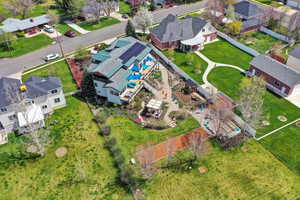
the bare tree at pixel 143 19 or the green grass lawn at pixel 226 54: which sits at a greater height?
the bare tree at pixel 143 19

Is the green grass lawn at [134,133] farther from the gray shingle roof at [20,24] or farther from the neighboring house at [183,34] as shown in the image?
the gray shingle roof at [20,24]

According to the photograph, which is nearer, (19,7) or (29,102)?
(29,102)

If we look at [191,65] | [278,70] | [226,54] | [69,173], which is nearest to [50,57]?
[191,65]

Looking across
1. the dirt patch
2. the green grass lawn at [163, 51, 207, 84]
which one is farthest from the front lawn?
the dirt patch

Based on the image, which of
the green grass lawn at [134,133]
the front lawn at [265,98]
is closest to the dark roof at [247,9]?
the front lawn at [265,98]

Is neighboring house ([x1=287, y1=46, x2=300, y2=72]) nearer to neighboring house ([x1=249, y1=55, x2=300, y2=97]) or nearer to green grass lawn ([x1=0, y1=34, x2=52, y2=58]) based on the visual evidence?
neighboring house ([x1=249, y1=55, x2=300, y2=97])

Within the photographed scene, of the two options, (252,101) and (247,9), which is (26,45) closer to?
(252,101)
